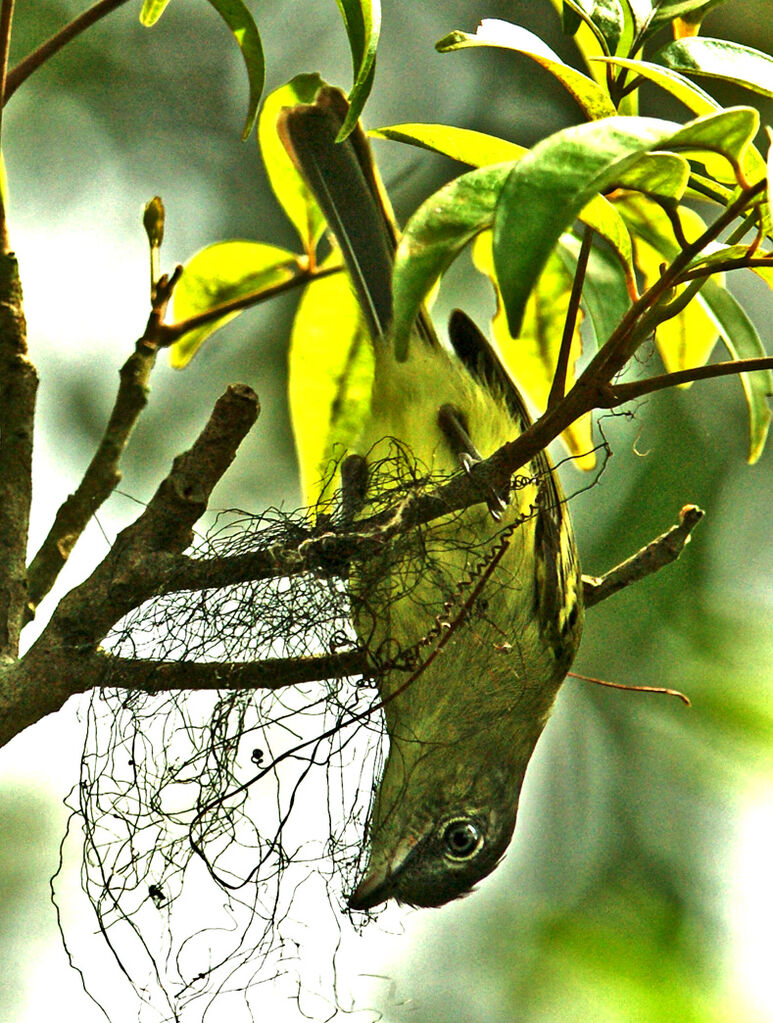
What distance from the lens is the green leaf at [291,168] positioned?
2652 millimetres

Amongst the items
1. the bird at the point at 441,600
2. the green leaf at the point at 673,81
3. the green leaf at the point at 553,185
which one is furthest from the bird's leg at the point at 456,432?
the green leaf at the point at 553,185

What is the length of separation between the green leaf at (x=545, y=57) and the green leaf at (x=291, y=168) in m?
1.10

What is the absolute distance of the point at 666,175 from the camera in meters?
1.52

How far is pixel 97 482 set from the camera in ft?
7.47

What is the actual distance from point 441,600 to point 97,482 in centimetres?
68

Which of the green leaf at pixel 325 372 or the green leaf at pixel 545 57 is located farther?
the green leaf at pixel 325 372

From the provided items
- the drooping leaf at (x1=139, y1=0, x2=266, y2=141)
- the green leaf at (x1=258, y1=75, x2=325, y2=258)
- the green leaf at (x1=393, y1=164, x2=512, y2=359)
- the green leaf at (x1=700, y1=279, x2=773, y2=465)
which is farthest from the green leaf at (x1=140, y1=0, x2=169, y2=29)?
the green leaf at (x1=700, y1=279, x2=773, y2=465)

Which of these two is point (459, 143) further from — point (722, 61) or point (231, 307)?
point (231, 307)

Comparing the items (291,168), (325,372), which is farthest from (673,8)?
(325,372)

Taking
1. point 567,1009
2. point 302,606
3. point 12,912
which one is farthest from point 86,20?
point 12,912

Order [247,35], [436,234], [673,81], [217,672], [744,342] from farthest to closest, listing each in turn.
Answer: [744,342] < [247,35] < [217,672] < [673,81] < [436,234]

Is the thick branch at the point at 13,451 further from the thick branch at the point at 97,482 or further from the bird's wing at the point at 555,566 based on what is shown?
the bird's wing at the point at 555,566

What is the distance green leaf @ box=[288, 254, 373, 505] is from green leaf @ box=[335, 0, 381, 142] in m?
1.10

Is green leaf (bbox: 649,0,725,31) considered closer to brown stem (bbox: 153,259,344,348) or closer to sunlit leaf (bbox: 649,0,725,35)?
sunlit leaf (bbox: 649,0,725,35)
